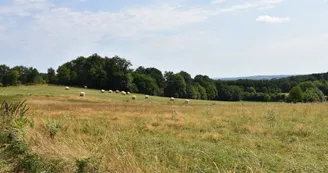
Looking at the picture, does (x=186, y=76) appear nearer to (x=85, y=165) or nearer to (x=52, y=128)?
(x=52, y=128)

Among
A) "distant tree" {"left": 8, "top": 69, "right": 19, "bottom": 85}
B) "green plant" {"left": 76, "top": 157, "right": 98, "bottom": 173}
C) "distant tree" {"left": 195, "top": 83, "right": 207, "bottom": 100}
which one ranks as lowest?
"distant tree" {"left": 195, "top": 83, "right": 207, "bottom": 100}

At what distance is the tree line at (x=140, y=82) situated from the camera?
72.2 m

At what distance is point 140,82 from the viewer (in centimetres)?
8088

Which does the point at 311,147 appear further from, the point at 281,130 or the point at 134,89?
the point at 134,89

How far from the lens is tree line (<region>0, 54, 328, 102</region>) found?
72.2m

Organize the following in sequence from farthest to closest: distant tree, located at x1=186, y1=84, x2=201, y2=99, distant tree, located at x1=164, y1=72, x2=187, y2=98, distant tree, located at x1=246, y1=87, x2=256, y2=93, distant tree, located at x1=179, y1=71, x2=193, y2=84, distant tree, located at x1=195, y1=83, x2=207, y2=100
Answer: distant tree, located at x1=246, y1=87, x2=256, y2=93 → distant tree, located at x1=179, y1=71, x2=193, y2=84 → distant tree, located at x1=195, y1=83, x2=207, y2=100 → distant tree, located at x1=186, y1=84, x2=201, y2=99 → distant tree, located at x1=164, y1=72, x2=187, y2=98

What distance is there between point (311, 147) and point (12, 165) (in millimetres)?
7628

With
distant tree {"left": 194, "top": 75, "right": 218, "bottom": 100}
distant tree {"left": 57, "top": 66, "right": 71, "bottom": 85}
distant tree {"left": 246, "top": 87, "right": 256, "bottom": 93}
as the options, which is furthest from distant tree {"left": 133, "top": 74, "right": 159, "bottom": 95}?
distant tree {"left": 246, "top": 87, "right": 256, "bottom": 93}

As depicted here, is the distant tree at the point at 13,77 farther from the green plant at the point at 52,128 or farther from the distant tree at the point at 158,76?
the green plant at the point at 52,128

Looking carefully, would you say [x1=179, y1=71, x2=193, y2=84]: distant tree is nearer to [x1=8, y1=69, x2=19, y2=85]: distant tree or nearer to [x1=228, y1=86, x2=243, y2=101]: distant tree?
[x1=228, y1=86, x2=243, y2=101]: distant tree

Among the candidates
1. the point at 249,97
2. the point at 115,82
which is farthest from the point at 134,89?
the point at 249,97

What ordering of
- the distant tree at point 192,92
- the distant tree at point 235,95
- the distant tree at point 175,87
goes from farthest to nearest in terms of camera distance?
the distant tree at point 235,95 < the distant tree at point 192,92 < the distant tree at point 175,87

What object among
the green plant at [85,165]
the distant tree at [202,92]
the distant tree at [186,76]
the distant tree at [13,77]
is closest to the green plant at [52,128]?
the green plant at [85,165]

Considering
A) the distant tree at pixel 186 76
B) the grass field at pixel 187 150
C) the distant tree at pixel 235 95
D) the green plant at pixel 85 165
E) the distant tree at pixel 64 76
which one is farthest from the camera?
the distant tree at pixel 186 76
